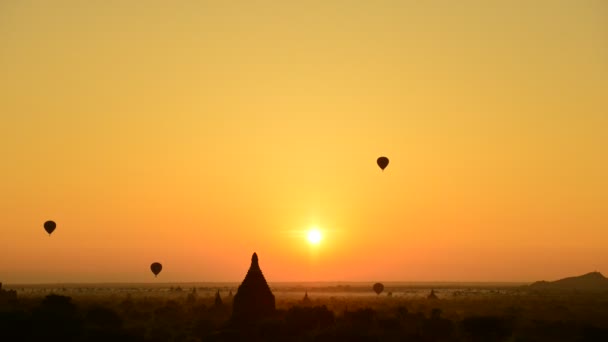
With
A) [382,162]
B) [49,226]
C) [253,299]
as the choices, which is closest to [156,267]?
[49,226]

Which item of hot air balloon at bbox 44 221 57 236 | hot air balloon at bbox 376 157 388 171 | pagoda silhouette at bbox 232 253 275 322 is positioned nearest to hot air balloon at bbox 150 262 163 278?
hot air balloon at bbox 44 221 57 236

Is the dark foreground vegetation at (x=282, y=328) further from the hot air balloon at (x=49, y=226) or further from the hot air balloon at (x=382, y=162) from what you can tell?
the hot air balloon at (x=49, y=226)

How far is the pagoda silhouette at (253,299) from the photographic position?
1699 inches

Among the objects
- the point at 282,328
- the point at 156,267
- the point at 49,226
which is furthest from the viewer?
the point at 156,267

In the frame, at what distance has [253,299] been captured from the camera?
4350 cm

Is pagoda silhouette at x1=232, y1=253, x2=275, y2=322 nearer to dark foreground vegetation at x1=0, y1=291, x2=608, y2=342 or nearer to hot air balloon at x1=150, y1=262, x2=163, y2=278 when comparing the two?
dark foreground vegetation at x1=0, y1=291, x2=608, y2=342

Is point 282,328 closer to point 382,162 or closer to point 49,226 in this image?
point 382,162

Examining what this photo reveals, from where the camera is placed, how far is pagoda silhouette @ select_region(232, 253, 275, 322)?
1699 inches

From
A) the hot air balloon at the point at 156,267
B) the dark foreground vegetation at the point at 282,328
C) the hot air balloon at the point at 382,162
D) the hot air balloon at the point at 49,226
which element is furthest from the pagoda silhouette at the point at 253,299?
the hot air balloon at the point at 156,267

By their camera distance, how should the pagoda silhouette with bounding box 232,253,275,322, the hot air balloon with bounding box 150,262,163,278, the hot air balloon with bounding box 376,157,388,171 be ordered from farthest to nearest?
the hot air balloon with bounding box 150,262,163,278
the hot air balloon with bounding box 376,157,388,171
the pagoda silhouette with bounding box 232,253,275,322

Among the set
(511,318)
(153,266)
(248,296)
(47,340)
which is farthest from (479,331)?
(153,266)

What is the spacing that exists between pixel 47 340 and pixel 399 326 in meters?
19.7

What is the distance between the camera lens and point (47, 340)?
3647cm

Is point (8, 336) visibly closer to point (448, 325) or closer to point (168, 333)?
point (168, 333)
